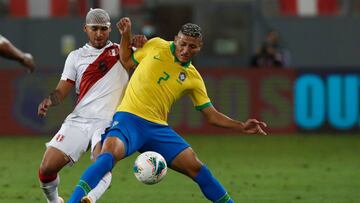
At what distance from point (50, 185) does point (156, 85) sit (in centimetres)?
161

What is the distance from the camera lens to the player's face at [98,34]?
10.8 meters

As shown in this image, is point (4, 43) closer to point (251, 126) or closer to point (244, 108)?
point (251, 126)

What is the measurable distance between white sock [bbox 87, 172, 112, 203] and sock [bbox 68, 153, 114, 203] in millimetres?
53

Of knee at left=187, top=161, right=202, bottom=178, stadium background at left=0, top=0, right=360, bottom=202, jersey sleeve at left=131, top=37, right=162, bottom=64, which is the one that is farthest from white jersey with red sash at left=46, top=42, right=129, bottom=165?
stadium background at left=0, top=0, right=360, bottom=202

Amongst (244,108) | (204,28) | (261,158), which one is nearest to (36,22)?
(204,28)

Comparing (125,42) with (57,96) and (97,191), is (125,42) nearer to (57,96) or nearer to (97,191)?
(57,96)

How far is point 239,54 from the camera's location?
1056 inches

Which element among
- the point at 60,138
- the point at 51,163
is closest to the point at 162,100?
the point at 60,138

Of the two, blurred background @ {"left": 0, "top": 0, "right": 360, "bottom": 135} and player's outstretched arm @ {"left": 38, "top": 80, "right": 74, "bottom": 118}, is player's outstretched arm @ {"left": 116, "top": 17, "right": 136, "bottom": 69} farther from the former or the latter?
blurred background @ {"left": 0, "top": 0, "right": 360, "bottom": 135}

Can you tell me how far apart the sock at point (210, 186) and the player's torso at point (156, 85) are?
0.61 metres

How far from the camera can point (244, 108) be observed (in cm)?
2191

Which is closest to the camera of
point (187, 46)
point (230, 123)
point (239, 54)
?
point (187, 46)

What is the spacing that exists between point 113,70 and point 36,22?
15072 millimetres

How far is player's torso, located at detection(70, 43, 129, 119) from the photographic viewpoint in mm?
10953
